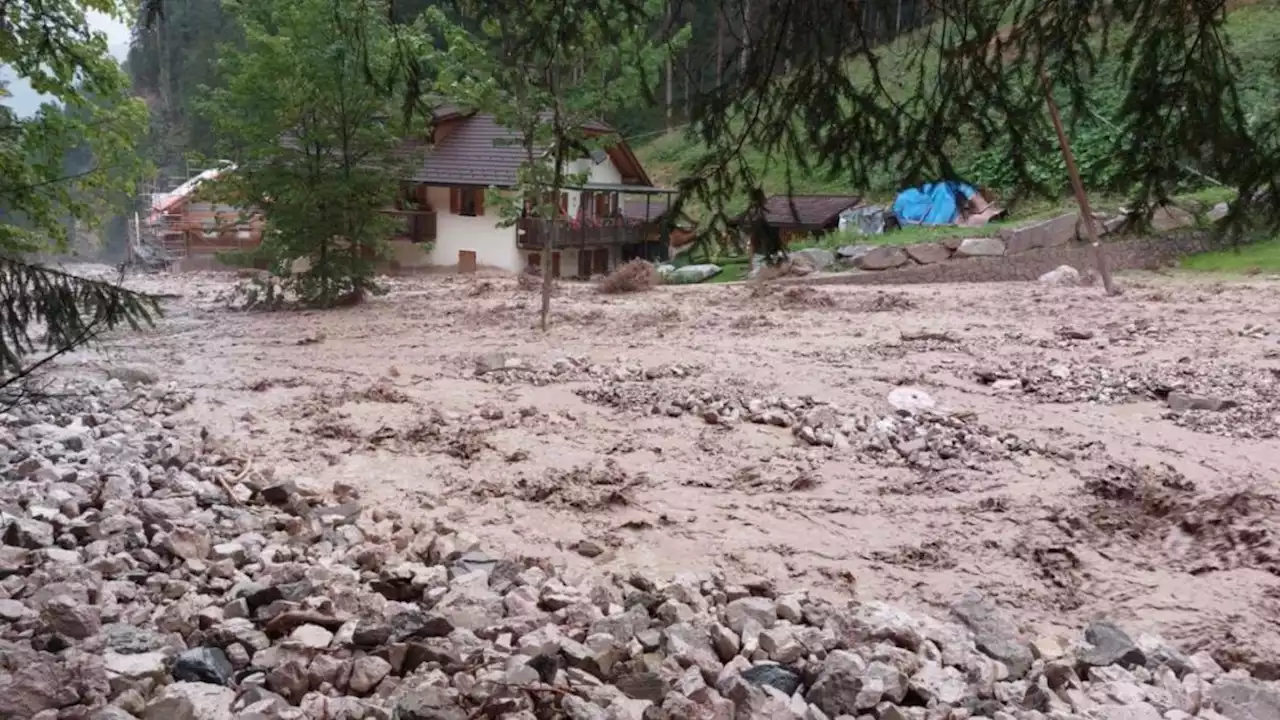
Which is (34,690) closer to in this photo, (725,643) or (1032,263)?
(725,643)

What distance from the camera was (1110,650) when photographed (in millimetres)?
5129

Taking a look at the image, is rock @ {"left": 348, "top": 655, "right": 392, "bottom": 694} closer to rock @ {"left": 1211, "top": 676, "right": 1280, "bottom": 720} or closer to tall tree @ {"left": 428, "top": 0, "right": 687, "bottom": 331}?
rock @ {"left": 1211, "top": 676, "right": 1280, "bottom": 720}

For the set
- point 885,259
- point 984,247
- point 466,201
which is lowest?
point 885,259

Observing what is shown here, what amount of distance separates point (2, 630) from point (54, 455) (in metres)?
3.66

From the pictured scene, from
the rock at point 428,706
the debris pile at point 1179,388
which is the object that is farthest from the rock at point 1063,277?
the rock at point 428,706

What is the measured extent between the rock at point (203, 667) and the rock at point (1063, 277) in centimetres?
1910

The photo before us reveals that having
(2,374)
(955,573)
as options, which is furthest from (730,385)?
(2,374)

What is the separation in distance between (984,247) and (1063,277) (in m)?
2.42

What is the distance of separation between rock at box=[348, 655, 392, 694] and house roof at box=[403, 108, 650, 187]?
81.0 feet

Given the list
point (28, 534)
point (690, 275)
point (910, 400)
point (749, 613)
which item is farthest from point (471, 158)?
point (749, 613)

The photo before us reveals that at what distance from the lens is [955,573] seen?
6859mm

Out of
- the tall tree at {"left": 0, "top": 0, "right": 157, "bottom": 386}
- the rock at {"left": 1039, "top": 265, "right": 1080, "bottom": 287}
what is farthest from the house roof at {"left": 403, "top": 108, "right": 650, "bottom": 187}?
the tall tree at {"left": 0, "top": 0, "right": 157, "bottom": 386}

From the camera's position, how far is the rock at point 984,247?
22.4 meters

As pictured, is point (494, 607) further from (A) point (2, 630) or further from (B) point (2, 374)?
(B) point (2, 374)
